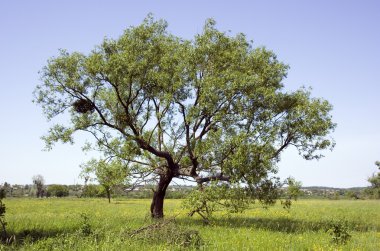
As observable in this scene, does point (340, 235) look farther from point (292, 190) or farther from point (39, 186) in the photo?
point (39, 186)

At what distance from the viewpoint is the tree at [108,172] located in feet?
78.7

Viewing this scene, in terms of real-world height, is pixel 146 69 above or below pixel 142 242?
above

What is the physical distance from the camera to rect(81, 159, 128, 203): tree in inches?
944

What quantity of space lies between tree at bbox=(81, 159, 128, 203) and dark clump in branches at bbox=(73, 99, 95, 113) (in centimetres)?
367

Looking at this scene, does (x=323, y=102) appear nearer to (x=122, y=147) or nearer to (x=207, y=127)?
(x=207, y=127)

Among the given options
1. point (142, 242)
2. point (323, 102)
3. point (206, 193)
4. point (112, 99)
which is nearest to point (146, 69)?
point (112, 99)

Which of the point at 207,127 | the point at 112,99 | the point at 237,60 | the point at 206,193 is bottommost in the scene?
the point at 206,193

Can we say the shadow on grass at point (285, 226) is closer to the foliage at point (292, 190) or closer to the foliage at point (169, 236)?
the foliage at point (292, 190)

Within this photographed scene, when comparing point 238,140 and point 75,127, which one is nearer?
point 238,140

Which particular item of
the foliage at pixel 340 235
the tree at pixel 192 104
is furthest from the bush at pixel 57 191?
the foliage at pixel 340 235

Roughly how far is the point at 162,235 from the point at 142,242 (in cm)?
94

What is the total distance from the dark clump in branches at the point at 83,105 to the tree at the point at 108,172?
3.67m

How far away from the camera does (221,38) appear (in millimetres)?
23828

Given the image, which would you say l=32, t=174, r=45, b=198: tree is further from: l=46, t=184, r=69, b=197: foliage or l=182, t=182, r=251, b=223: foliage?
l=182, t=182, r=251, b=223: foliage
